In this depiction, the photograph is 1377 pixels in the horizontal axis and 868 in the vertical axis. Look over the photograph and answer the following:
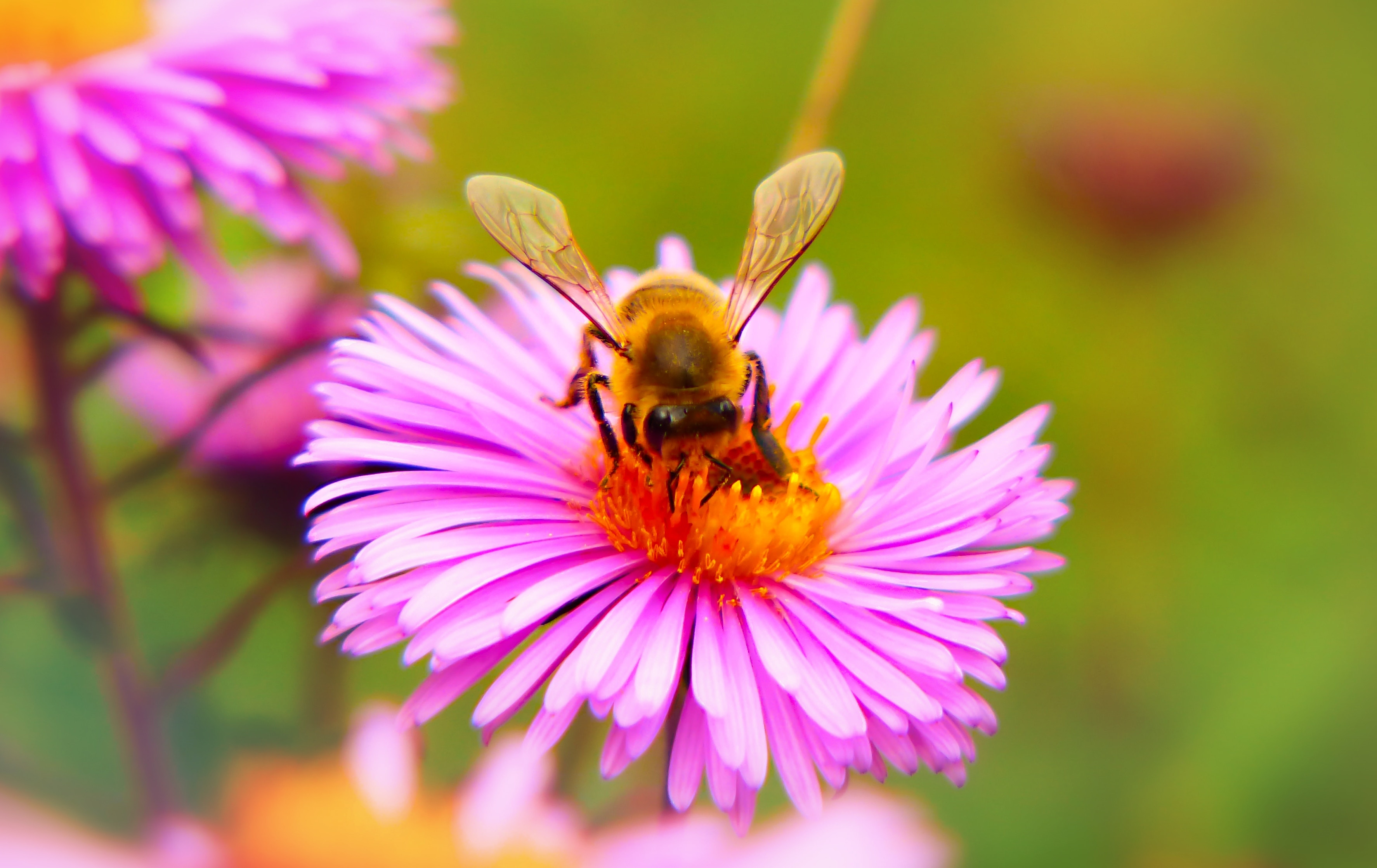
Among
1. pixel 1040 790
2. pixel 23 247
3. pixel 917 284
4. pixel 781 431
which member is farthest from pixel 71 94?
pixel 917 284

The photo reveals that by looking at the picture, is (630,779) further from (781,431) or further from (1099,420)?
(1099,420)

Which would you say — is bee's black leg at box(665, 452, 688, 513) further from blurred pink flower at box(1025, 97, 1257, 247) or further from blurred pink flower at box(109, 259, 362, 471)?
blurred pink flower at box(1025, 97, 1257, 247)

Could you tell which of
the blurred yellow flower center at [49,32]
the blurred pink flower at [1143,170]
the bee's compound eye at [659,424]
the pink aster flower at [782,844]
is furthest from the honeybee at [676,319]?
the blurred pink flower at [1143,170]

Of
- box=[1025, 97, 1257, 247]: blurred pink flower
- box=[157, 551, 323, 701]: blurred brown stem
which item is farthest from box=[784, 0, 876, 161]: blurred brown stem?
box=[1025, 97, 1257, 247]: blurred pink flower

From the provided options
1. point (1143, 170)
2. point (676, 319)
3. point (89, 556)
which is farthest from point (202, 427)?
point (1143, 170)

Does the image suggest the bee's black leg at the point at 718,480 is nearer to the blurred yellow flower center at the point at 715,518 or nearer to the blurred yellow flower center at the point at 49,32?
the blurred yellow flower center at the point at 715,518

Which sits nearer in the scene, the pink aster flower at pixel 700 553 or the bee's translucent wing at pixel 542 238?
the pink aster flower at pixel 700 553
